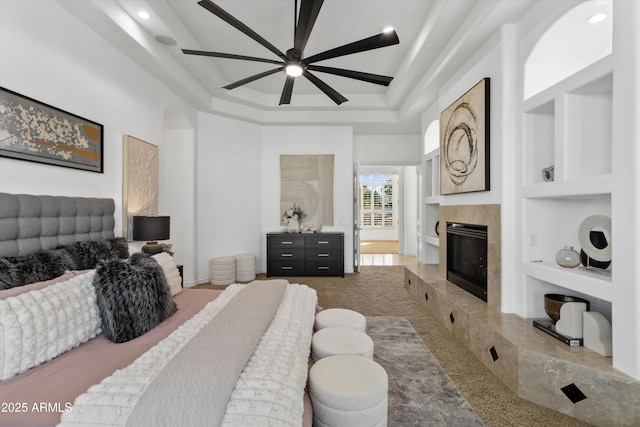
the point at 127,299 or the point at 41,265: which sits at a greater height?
the point at 41,265

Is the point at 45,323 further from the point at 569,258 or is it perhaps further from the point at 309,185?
the point at 309,185

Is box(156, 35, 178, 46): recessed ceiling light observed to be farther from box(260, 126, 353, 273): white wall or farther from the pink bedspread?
the pink bedspread

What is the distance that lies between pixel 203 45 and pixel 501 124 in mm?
3481

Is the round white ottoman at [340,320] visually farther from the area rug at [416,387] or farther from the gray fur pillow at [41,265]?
the gray fur pillow at [41,265]

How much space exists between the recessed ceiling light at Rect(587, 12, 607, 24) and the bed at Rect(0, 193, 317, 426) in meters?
2.85

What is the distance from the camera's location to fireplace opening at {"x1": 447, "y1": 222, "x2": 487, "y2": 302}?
2.95 metres

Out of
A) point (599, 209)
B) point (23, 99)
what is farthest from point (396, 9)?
point (23, 99)

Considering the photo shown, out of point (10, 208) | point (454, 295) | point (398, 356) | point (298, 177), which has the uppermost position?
point (298, 177)

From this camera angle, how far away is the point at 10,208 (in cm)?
183

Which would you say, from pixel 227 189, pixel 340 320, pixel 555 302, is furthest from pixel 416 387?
pixel 227 189

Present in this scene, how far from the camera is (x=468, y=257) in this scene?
325cm

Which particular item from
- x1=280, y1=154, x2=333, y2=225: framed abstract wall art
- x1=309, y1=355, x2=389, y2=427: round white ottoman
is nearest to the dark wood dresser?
x1=280, y1=154, x2=333, y2=225: framed abstract wall art

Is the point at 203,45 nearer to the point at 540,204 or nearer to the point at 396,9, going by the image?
the point at 396,9

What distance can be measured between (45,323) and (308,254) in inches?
163
